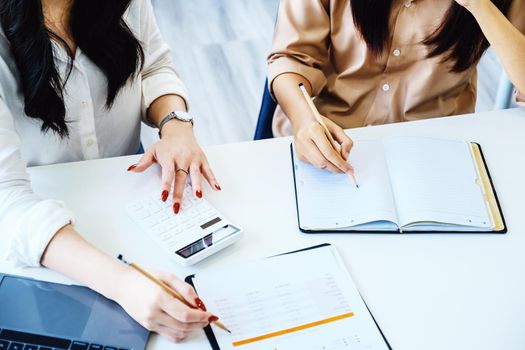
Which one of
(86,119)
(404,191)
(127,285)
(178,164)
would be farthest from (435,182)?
(86,119)

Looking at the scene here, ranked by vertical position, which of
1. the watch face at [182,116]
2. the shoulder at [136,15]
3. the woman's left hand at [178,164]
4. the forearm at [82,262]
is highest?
the shoulder at [136,15]

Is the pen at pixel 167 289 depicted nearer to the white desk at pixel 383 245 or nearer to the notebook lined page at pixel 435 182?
the white desk at pixel 383 245

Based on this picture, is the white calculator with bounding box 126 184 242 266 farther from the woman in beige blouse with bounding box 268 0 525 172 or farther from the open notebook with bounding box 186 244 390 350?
the woman in beige blouse with bounding box 268 0 525 172

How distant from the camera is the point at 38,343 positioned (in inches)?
30.9

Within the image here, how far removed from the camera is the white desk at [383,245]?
0.83m

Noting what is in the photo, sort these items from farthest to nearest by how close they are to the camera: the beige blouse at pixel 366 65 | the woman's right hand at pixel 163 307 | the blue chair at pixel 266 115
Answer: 1. the blue chair at pixel 266 115
2. the beige blouse at pixel 366 65
3. the woman's right hand at pixel 163 307

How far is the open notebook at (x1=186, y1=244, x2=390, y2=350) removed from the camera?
798 mm

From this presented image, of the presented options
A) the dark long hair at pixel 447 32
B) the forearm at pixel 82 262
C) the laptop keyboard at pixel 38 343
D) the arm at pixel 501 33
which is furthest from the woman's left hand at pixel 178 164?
the arm at pixel 501 33

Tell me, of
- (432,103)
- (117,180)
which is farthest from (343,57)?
(117,180)

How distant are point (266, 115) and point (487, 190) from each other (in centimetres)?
54

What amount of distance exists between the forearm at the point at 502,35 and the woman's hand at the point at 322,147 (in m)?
0.36

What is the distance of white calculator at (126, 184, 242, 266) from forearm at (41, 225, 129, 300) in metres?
0.09

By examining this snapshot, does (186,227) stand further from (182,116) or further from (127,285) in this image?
(182,116)

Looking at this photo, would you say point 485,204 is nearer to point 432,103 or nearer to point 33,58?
point 432,103
